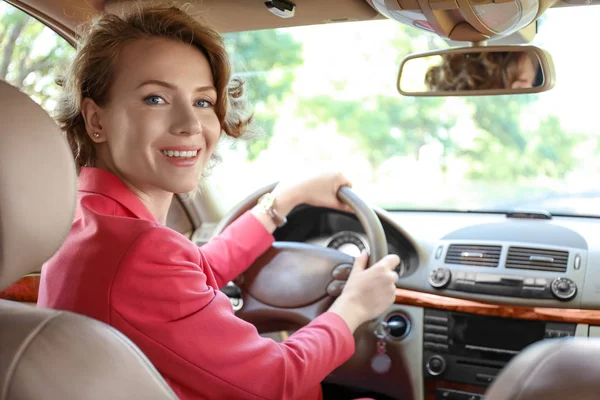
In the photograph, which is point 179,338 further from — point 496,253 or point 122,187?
point 496,253

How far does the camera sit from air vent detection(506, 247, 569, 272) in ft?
9.27

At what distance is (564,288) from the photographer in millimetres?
2746

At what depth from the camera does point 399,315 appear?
2994 millimetres

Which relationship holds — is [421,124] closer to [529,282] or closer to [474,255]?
[474,255]

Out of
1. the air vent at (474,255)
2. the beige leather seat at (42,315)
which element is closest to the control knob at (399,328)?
the air vent at (474,255)

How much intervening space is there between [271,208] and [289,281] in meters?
0.27

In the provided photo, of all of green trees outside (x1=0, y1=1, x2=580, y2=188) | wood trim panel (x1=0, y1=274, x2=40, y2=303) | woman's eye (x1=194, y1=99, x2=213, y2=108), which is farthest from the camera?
green trees outside (x1=0, y1=1, x2=580, y2=188)

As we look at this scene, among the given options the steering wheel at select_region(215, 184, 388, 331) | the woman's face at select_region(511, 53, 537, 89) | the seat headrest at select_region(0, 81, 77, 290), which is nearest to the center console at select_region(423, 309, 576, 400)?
the steering wheel at select_region(215, 184, 388, 331)

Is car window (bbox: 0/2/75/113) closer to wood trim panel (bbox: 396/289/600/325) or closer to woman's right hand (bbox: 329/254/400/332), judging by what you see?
wood trim panel (bbox: 396/289/600/325)

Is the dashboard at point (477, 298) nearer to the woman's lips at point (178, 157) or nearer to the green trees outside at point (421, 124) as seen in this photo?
the woman's lips at point (178, 157)

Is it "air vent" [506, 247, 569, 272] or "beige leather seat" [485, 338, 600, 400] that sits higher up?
"beige leather seat" [485, 338, 600, 400]

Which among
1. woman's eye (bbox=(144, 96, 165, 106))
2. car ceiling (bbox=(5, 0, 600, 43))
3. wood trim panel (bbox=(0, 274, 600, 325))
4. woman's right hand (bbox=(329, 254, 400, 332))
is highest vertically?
car ceiling (bbox=(5, 0, 600, 43))

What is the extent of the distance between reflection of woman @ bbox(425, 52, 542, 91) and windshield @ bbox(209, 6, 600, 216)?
5.30 metres

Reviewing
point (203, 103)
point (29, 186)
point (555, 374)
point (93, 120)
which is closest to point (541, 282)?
point (203, 103)
